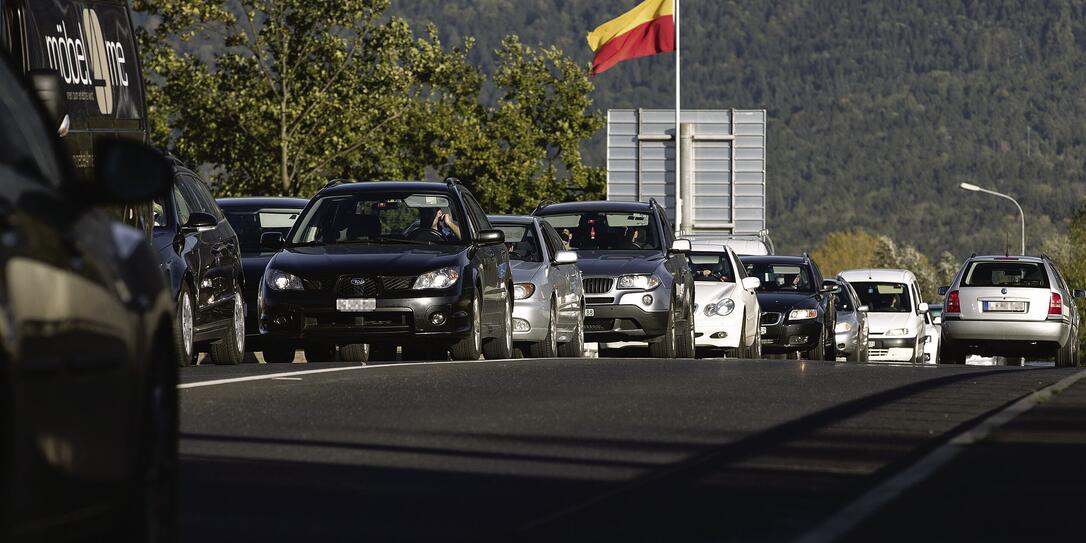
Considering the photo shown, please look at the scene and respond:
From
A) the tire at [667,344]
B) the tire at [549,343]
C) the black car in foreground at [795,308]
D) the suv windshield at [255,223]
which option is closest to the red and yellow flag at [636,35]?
the black car in foreground at [795,308]

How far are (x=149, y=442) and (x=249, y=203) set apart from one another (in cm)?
1699

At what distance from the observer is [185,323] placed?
16.5m

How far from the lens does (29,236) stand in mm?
4707

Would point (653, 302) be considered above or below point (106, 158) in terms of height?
below

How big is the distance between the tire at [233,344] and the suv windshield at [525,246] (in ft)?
15.5

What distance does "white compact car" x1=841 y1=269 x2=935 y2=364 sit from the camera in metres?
42.3

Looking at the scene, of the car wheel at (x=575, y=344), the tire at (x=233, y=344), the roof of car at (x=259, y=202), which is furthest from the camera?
the car wheel at (x=575, y=344)

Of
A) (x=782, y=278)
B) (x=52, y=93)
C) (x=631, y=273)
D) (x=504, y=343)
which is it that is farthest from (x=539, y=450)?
(x=782, y=278)

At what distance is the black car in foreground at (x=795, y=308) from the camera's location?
31766 millimetres

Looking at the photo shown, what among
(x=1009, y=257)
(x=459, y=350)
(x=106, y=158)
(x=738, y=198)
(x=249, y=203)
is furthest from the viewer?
(x=738, y=198)

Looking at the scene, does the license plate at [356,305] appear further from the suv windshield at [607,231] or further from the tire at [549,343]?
the suv windshield at [607,231]

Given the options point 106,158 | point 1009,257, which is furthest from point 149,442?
point 1009,257

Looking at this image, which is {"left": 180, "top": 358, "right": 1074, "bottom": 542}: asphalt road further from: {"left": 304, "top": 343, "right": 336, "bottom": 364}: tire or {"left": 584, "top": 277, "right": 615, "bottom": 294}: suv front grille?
{"left": 584, "top": 277, "right": 615, "bottom": 294}: suv front grille

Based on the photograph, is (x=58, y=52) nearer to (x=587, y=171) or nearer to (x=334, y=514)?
(x=334, y=514)
